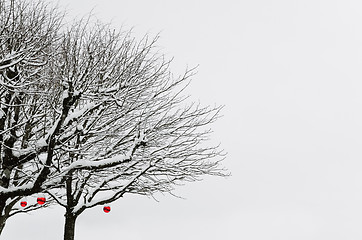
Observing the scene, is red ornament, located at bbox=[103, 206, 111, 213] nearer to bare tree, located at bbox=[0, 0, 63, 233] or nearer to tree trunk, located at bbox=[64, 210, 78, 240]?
tree trunk, located at bbox=[64, 210, 78, 240]

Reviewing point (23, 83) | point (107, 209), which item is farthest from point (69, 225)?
point (23, 83)

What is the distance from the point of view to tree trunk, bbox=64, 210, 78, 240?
1147cm

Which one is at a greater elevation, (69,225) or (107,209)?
(107,209)

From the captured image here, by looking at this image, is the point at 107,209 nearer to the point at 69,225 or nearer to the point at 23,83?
the point at 69,225

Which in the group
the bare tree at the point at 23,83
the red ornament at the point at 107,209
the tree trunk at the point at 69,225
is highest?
the bare tree at the point at 23,83

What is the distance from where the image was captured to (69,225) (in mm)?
11562

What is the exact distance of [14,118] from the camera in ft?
34.9

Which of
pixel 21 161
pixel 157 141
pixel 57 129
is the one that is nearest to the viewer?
pixel 57 129

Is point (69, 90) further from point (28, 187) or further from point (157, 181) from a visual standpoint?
point (157, 181)

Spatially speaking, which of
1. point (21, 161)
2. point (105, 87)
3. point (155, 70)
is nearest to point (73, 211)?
point (21, 161)

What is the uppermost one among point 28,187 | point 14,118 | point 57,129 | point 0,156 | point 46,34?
point 46,34

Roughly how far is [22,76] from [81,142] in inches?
88.5

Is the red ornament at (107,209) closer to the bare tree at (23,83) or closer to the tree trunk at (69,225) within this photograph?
the tree trunk at (69,225)

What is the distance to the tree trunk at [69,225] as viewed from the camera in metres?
11.5
